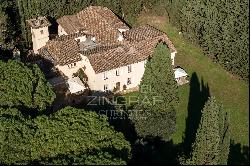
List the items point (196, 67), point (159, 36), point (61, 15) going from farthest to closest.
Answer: point (61, 15)
point (159, 36)
point (196, 67)

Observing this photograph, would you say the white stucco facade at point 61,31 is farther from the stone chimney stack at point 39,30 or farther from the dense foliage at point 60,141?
the dense foliage at point 60,141

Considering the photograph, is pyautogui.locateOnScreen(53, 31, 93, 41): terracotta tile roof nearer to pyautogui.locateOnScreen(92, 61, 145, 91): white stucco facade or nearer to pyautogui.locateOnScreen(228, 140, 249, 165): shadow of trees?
pyautogui.locateOnScreen(92, 61, 145, 91): white stucco facade

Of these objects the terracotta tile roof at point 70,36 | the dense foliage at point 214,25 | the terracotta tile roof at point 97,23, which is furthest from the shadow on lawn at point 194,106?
the terracotta tile roof at point 70,36

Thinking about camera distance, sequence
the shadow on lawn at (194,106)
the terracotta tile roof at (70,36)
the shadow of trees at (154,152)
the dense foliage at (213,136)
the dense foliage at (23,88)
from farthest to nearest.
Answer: the terracotta tile roof at (70,36) < the shadow on lawn at (194,106) < the shadow of trees at (154,152) < the dense foliage at (23,88) < the dense foliage at (213,136)

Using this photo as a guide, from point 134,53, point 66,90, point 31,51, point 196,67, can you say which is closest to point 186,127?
point 196,67

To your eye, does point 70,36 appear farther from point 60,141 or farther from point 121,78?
point 60,141

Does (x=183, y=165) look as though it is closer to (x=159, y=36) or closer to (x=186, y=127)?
(x=186, y=127)
